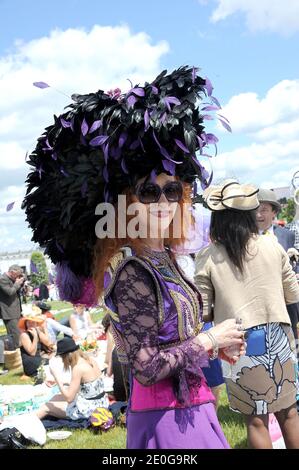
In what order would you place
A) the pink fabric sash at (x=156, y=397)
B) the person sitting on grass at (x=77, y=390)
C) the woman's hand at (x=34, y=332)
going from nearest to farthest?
1. the pink fabric sash at (x=156, y=397)
2. the person sitting on grass at (x=77, y=390)
3. the woman's hand at (x=34, y=332)

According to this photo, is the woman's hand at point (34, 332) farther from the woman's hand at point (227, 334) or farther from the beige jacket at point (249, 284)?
the woman's hand at point (227, 334)

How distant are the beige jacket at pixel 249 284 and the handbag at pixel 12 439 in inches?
96.5

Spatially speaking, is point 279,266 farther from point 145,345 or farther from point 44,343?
point 44,343

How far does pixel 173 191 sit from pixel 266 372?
135cm

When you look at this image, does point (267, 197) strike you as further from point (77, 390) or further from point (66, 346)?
point (77, 390)

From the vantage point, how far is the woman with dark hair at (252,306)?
8.90 feet

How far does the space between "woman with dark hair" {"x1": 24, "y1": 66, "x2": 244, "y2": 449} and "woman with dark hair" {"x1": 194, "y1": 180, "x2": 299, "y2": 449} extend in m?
0.84

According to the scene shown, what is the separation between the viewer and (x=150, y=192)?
1.84m

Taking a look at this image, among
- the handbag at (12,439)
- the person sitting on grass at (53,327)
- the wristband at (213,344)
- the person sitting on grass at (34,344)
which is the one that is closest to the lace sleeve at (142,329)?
the wristband at (213,344)

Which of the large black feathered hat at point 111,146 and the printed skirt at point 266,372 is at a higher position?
the large black feathered hat at point 111,146

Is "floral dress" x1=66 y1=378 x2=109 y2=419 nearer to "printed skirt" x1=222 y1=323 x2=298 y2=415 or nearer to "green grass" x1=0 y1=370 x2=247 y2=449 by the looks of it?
"green grass" x1=0 y1=370 x2=247 y2=449

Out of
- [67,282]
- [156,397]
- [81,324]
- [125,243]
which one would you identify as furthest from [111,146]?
[81,324]

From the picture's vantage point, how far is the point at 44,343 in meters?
8.09
